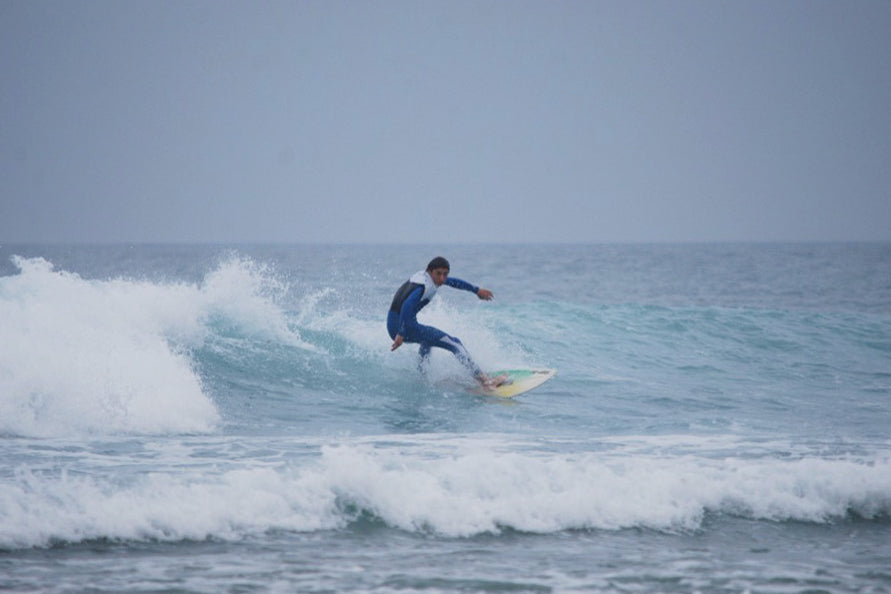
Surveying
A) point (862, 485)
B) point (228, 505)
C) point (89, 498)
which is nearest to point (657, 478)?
point (862, 485)

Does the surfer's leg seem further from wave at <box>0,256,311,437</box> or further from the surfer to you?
wave at <box>0,256,311,437</box>

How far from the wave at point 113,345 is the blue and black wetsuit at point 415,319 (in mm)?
2522

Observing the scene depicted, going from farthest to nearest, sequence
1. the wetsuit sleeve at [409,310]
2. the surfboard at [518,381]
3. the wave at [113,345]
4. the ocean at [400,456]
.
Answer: the surfboard at [518,381] < the wetsuit sleeve at [409,310] < the wave at [113,345] < the ocean at [400,456]

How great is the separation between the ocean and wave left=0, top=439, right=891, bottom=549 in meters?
0.02

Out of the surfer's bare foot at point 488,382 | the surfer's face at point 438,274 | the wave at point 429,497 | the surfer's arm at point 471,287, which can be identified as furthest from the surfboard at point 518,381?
the wave at point 429,497

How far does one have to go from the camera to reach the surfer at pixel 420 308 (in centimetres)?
1120

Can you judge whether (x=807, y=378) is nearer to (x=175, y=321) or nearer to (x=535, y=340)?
(x=535, y=340)

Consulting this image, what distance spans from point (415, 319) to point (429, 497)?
15.5 ft

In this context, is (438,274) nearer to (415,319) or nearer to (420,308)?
(420,308)

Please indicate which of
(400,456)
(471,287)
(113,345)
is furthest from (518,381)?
(113,345)

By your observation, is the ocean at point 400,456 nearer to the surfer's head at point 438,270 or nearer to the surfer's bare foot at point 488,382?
the surfer's bare foot at point 488,382

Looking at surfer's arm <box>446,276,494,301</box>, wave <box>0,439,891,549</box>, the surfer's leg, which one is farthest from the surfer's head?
wave <box>0,439,891,549</box>

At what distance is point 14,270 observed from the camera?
156 ft

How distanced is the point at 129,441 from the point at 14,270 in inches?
1737
